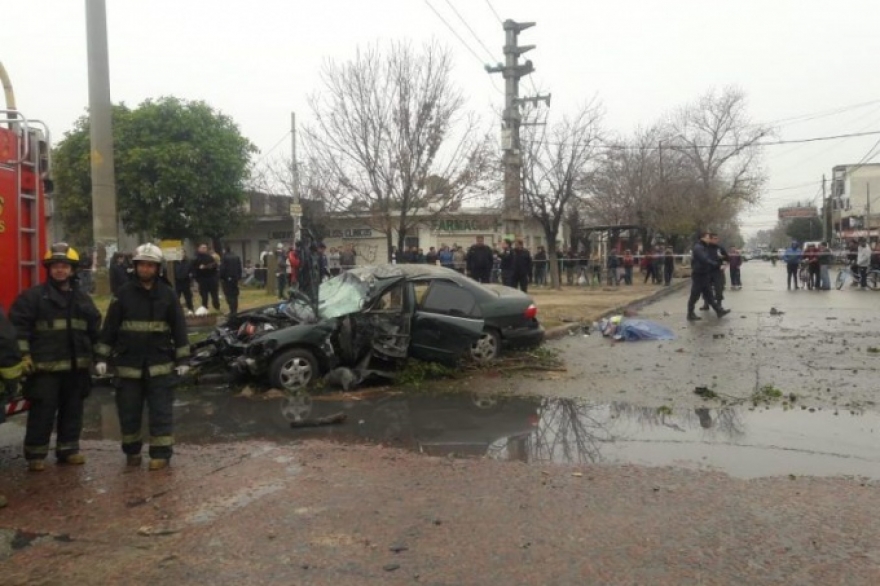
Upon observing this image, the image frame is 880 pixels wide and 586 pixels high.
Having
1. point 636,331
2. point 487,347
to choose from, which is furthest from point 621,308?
point 487,347

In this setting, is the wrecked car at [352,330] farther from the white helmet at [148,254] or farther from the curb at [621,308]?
the curb at [621,308]

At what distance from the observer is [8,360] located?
475 cm

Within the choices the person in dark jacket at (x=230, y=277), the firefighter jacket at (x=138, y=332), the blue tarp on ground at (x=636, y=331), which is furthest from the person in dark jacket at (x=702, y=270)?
the firefighter jacket at (x=138, y=332)

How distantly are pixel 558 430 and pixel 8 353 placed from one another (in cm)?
454

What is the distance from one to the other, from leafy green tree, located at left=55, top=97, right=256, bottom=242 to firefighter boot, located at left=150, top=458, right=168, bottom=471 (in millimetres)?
30218

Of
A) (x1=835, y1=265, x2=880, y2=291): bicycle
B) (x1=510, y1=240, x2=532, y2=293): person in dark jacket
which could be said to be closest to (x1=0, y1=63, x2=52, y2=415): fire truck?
(x1=510, y1=240, x2=532, y2=293): person in dark jacket

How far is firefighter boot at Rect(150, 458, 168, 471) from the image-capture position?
18.4 ft

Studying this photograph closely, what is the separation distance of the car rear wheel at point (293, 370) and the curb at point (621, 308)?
200 inches

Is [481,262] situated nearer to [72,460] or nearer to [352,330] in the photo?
[352,330]

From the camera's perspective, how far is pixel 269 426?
710 centimetres

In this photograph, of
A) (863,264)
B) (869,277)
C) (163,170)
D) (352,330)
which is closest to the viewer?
(352,330)

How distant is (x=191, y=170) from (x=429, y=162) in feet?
64.7

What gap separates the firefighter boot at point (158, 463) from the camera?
560cm

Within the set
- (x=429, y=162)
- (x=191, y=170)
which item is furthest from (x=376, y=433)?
(x=191, y=170)
